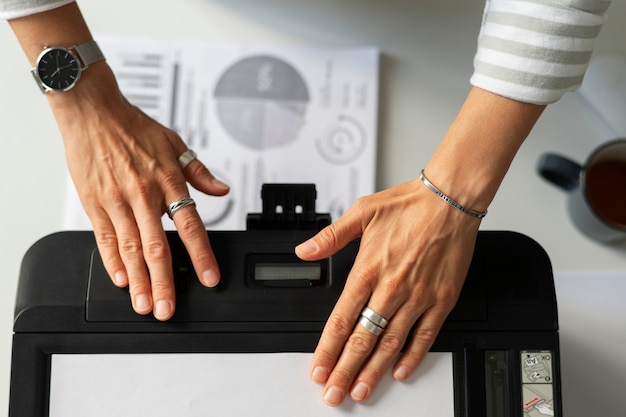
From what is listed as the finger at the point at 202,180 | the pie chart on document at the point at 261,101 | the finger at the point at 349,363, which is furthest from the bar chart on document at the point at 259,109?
the finger at the point at 349,363

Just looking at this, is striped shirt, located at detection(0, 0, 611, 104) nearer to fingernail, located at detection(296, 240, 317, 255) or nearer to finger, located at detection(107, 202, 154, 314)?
fingernail, located at detection(296, 240, 317, 255)

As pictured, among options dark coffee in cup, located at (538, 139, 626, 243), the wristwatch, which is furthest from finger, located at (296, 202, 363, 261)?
dark coffee in cup, located at (538, 139, 626, 243)

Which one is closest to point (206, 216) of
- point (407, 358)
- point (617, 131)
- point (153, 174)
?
point (153, 174)

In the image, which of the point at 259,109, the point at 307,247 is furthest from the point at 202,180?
the point at 259,109

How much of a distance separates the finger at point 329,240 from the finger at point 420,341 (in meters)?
0.08

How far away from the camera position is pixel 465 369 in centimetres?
46

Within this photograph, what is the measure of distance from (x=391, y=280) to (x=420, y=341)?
5 cm

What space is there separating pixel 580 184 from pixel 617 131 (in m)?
0.13

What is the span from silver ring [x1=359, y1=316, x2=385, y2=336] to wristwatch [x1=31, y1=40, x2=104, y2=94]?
0.96ft

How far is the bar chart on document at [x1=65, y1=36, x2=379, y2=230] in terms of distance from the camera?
0.76 metres

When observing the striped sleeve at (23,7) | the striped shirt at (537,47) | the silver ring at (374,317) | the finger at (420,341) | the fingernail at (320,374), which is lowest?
→ the fingernail at (320,374)

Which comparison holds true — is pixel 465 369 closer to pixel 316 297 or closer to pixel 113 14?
pixel 316 297

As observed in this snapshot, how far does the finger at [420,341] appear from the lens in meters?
0.45

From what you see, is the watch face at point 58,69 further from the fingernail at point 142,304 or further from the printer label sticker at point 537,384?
the printer label sticker at point 537,384
